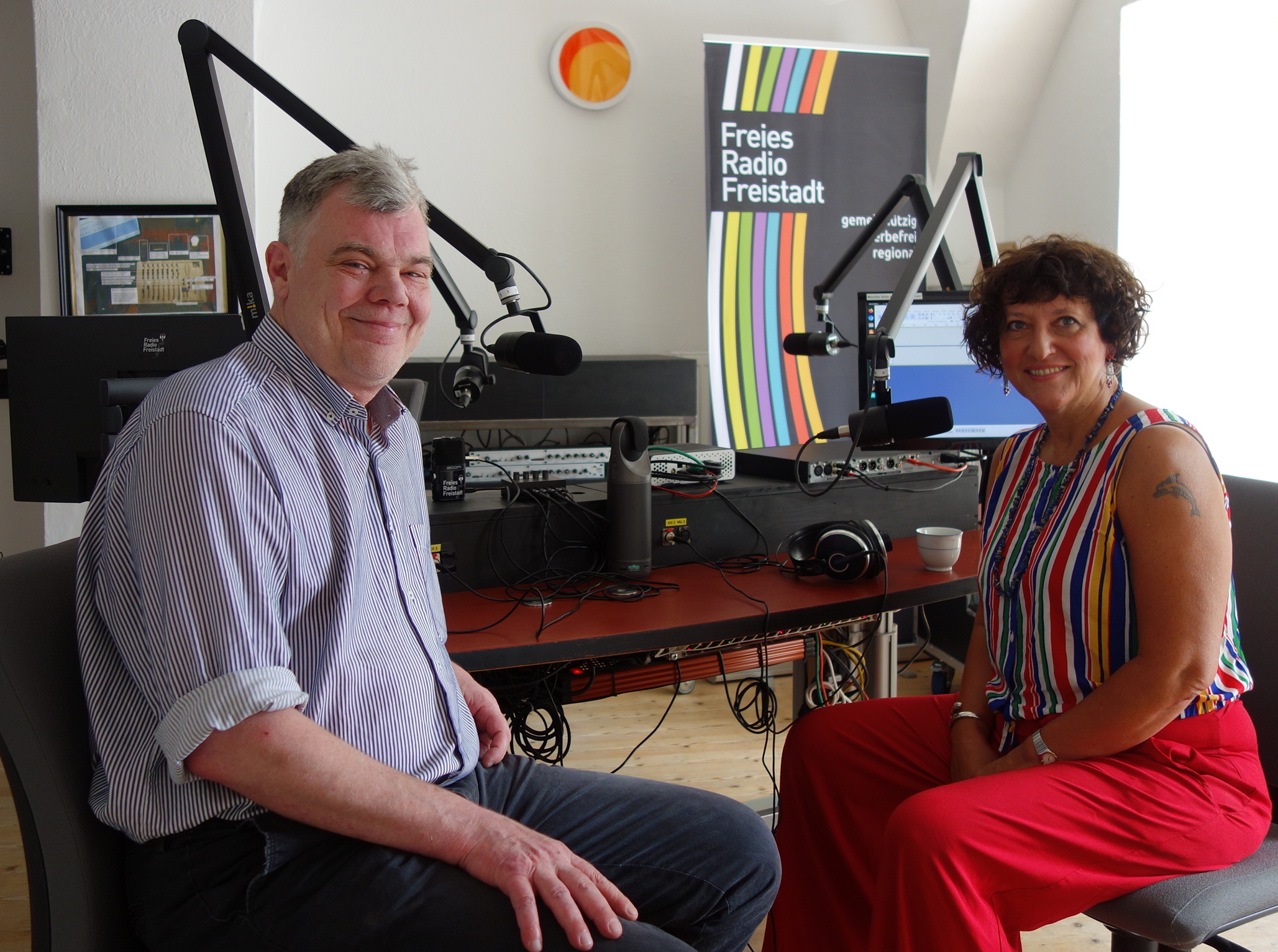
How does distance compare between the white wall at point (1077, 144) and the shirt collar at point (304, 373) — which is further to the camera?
the white wall at point (1077, 144)

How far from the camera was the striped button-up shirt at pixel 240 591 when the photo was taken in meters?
0.98

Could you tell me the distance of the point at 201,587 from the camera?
0.98m

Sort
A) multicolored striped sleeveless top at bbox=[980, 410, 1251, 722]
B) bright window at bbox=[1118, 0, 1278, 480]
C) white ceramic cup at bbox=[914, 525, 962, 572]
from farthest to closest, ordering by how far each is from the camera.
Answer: bright window at bbox=[1118, 0, 1278, 480], white ceramic cup at bbox=[914, 525, 962, 572], multicolored striped sleeveless top at bbox=[980, 410, 1251, 722]

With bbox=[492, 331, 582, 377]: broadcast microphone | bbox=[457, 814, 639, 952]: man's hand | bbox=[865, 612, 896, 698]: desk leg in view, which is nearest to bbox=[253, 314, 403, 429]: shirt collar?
bbox=[492, 331, 582, 377]: broadcast microphone

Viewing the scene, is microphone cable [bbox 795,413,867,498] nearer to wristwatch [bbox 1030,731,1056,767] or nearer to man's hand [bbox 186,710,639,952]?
wristwatch [bbox 1030,731,1056,767]

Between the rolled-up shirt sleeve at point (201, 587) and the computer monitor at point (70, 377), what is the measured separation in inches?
28.7

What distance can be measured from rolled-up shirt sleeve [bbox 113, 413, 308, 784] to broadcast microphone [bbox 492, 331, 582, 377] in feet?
1.62

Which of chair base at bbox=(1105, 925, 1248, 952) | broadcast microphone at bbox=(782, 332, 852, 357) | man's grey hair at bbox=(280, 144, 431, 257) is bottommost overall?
chair base at bbox=(1105, 925, 1248, 952)

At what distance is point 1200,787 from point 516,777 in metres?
0.98

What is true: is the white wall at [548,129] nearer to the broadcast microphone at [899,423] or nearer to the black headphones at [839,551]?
the broadcast microphone at [899,423]

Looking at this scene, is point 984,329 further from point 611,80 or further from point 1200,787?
point 611,80

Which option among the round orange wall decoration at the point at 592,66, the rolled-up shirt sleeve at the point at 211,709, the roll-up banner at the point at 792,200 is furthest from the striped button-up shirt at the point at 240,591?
the round orange wall decoration at the point at 592,66

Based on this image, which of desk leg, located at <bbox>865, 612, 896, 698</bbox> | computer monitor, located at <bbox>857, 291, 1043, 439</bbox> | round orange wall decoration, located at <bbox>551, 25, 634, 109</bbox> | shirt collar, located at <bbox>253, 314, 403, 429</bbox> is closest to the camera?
shirt collar, located at <bbox>253, 314, 403, 429</bbox>

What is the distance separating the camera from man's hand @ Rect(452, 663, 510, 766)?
1411 millimetres
